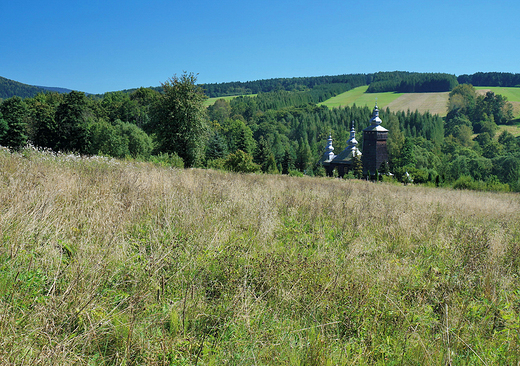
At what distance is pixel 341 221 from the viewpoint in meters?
6.14

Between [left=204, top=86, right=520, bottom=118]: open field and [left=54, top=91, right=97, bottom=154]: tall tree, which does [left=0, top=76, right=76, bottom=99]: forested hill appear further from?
[left=54, top=91, right=97, bottom=154]: tall tree

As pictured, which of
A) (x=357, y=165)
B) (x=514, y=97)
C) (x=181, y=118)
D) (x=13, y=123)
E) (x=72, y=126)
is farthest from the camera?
(x=514, y=97)

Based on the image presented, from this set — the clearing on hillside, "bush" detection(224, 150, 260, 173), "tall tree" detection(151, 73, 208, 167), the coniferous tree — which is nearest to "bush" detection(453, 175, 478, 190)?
the coniferous tree

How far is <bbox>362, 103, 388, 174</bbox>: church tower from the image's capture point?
70000 millimetres

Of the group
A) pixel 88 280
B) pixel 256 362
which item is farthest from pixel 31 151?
pixel 256 362

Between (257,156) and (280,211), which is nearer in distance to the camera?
(280,211)

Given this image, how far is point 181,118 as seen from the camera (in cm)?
2652

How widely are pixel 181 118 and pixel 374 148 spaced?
178ft

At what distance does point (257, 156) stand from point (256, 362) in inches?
2814

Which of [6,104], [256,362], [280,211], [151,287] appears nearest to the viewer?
[256,362]

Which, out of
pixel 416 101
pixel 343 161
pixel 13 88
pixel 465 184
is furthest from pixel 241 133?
pixel 13 88

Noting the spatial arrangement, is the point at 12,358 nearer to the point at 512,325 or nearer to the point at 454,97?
the point at 512,325

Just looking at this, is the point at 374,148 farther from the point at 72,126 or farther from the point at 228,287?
the point at 228,287

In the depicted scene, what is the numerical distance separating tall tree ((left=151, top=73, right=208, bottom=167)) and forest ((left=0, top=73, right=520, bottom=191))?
8 centimetres
